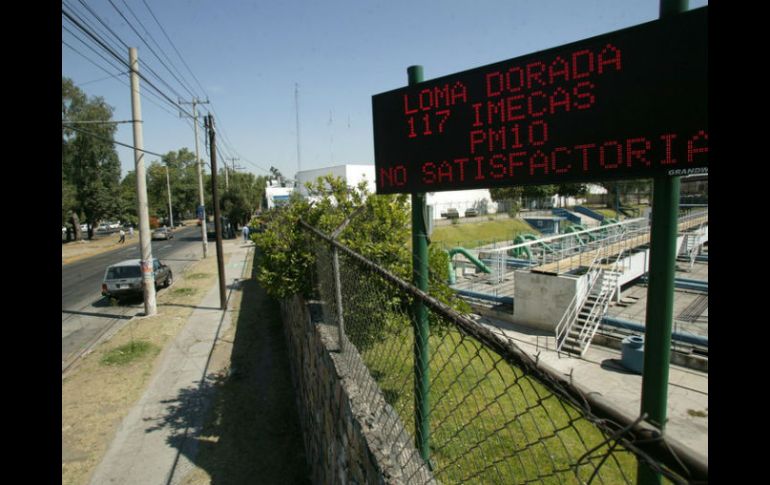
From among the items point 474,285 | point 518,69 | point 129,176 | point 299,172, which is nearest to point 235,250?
point 474,285

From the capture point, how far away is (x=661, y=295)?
8.40 ft

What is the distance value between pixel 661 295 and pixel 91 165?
177 ft

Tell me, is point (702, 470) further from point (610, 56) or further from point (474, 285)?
point (474, 285)

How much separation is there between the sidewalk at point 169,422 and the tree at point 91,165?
39.1 meters

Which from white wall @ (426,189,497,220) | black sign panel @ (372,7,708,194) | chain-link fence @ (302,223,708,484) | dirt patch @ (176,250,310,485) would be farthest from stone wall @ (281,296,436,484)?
white wall @ (426,189,497,220)

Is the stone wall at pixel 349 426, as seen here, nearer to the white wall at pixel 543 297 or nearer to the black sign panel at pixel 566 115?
the black sign panel at pixel 566 115

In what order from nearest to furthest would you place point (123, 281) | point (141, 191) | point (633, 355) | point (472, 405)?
point (472, 405) → point (633, 355) → point (141, 191) → point (123, 281)

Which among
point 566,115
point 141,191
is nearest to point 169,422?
point 566,115

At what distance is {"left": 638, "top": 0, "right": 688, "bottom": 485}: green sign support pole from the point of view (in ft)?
8.19

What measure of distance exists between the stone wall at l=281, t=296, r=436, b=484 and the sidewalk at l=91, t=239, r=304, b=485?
5.96ft

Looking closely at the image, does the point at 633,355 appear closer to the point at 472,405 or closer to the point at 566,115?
the point at 472,405

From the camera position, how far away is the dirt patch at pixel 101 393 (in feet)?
21.6

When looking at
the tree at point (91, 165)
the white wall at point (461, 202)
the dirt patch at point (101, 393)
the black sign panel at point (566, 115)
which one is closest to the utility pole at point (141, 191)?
the dirt patch at point (101, 393)
